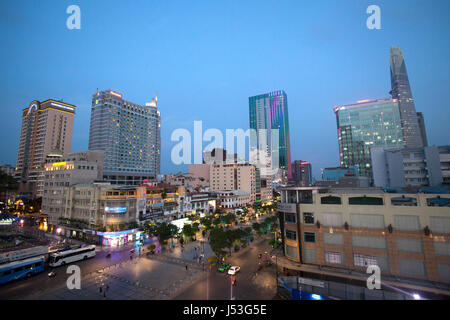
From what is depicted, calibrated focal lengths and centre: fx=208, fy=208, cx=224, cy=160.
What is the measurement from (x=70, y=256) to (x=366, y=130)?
142766mm

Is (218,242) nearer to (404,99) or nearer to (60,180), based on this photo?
(60,180)

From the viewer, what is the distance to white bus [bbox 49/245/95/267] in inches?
1364

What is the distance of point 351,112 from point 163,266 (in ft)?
442

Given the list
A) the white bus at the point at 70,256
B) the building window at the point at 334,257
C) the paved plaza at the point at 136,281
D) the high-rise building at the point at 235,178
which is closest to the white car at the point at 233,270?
the paved plaza at the point at 136,281

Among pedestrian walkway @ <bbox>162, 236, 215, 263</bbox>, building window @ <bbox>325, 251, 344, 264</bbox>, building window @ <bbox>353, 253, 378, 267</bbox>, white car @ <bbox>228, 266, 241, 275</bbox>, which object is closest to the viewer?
building window @ <bbox>353, 253, 378, 267</bbox>

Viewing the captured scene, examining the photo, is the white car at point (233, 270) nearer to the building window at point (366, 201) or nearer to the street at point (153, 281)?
the street at point (153, 281)

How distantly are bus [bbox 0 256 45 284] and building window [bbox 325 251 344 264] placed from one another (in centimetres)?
4269

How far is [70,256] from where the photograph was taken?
3659 centimetres

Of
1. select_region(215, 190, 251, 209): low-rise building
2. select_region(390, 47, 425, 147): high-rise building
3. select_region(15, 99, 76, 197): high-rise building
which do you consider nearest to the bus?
select_region(215, 190, 251, 209): low-rise building

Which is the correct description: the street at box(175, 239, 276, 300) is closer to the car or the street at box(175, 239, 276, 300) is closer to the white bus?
the car

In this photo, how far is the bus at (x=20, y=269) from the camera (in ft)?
93.3

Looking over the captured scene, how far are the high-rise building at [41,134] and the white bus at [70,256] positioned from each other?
377 feet

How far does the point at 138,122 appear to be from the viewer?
140750 mm
